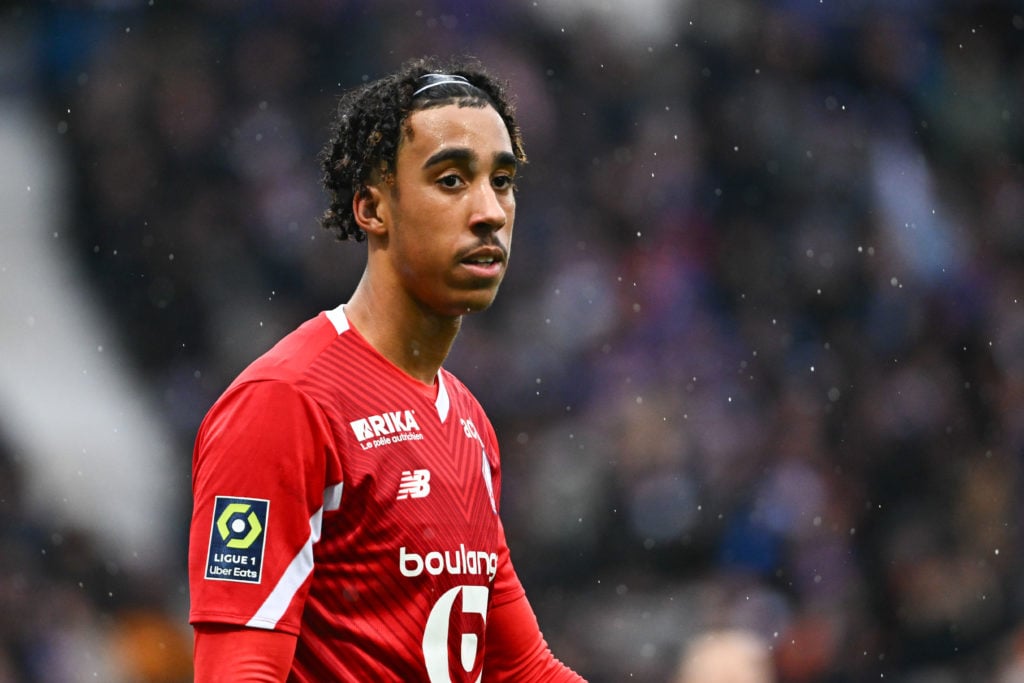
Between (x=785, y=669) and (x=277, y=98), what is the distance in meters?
4.44

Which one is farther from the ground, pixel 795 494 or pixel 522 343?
pixel 522 343

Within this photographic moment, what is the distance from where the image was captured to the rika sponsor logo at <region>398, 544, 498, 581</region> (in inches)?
104

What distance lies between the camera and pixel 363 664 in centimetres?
260

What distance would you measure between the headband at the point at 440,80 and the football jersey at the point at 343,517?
45cm

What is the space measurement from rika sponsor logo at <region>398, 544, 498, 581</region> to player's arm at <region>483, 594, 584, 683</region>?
276mm

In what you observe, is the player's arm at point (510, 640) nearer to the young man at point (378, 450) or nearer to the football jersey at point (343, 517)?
the young man at point (378, 450)

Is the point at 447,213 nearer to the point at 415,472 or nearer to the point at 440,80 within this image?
the point at 440,80

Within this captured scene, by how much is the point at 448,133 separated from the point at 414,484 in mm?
651

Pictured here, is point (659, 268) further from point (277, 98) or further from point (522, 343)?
point (277, 98)

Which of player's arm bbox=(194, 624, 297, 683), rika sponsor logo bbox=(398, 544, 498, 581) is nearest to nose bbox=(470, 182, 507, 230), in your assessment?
rika sponsor logo bbox=(398, 544, 498, 581)

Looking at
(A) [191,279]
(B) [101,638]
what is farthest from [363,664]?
(A) [191,279]

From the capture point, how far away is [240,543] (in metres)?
2.42

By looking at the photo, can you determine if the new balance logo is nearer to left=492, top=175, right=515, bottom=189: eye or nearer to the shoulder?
the shoulder

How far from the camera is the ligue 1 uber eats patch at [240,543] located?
242cm
